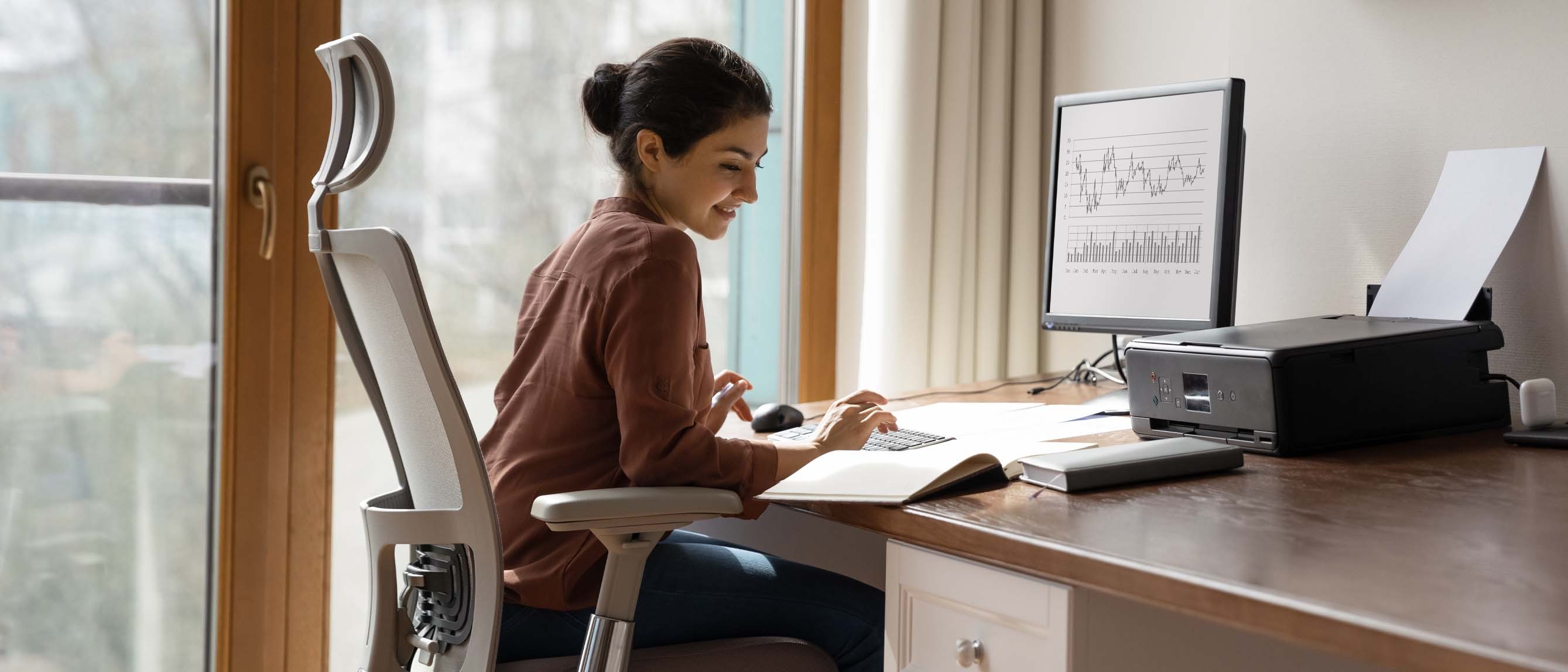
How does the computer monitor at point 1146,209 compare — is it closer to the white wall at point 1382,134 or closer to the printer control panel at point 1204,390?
the white wall at point 1382,134

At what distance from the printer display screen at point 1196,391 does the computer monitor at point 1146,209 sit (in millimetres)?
341

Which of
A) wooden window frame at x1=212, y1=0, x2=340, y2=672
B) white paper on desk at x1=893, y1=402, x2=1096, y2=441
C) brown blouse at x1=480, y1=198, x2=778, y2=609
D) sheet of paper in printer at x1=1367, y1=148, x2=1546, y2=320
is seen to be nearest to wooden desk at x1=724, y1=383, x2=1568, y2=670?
brown blouse at x1=480, y1=198, x2=778, y2=609

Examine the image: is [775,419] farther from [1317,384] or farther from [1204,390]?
[1317,384]

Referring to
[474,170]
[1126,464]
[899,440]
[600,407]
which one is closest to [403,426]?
[600,407]

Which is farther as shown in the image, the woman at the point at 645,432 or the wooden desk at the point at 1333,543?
the woman at the point at 645,432

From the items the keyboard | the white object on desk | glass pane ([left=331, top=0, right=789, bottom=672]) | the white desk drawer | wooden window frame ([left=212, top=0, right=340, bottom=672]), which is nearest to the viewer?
the white desk drawer

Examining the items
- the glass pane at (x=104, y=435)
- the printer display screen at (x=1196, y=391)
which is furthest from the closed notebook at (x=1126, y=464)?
the glass pane at (x=104, y=435)

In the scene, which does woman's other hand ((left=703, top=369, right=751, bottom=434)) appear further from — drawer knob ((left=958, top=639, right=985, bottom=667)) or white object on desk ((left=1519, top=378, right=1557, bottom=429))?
white object on desk ((left=1519, top=378, right=1557, bottom=429))

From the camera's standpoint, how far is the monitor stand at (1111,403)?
5.15 ft

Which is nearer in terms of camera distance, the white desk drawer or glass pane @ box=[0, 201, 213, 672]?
the white desk drawer

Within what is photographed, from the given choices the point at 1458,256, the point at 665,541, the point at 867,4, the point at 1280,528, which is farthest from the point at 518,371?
the point at 867,4

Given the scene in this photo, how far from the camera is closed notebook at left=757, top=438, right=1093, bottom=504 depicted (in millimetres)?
1003

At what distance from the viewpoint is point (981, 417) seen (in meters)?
1.59

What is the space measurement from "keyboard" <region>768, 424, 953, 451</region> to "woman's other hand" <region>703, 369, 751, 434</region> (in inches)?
3.1
